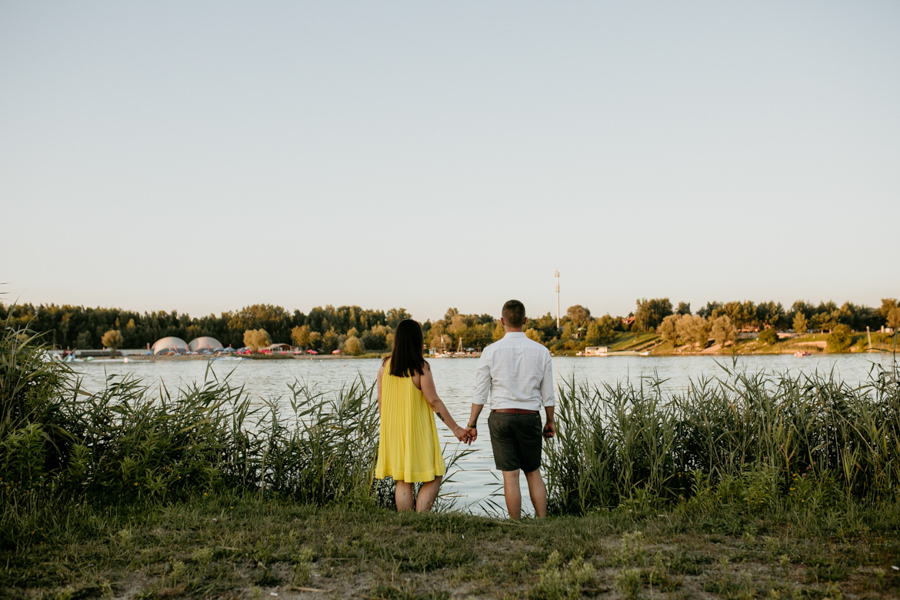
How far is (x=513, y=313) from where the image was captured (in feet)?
19.4

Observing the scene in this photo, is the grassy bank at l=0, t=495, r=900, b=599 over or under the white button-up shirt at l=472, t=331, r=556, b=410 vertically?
under

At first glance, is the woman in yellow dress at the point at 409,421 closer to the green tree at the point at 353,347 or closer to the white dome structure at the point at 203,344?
the green tree at the point at 353,347

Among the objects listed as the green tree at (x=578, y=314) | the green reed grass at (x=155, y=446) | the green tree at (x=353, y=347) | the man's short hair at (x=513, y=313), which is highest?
the green tree at (x=578, y=314)

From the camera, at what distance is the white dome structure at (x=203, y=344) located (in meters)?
144

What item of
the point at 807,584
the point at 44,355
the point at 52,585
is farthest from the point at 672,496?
the point at 44,355

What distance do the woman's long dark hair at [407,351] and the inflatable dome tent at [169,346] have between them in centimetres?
13989

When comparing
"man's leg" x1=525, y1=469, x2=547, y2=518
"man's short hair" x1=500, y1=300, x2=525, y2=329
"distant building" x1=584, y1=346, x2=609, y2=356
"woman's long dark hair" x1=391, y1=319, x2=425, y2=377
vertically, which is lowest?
"distant building" x1=584, y1=346, x2=609, y2=356

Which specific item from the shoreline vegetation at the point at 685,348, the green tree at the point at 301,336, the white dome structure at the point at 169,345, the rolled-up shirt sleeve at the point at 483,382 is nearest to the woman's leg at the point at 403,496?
the rolled-up shirt sleeve at the point at 483,382

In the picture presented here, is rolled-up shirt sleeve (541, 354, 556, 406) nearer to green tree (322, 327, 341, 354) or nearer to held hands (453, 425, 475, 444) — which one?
held hands (453, 425, 475, 444)

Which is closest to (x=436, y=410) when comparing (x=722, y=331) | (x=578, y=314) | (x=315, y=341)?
(x=722, y=331)

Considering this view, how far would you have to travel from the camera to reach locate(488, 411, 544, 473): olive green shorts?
5742 millimetres

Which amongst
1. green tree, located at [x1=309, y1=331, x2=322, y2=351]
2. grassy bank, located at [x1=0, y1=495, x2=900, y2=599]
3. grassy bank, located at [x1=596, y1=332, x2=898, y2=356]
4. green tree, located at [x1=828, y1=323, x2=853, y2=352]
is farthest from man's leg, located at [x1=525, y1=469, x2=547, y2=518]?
green tree, located at [x1=309, y1=331, x2=322, y2=351]

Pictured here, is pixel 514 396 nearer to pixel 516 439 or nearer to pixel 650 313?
pixel 516 439

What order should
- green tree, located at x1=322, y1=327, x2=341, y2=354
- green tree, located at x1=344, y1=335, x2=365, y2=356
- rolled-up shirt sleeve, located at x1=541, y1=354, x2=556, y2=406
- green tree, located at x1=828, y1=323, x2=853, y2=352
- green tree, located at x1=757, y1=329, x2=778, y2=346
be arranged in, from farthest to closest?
green tree, located at x1=322, y1=327, x2=341, y2=354
green tree, located at x1=344, y1=335, x2=365, y2=356
green tree, located at x1=757, y1=329, x2=778, y2=346
green tree, located at x1=828, y1=323, x2=853, y2=352
rolled-up shirt sleeve, located at x1=541, y1=354, x2=556, y2=406
